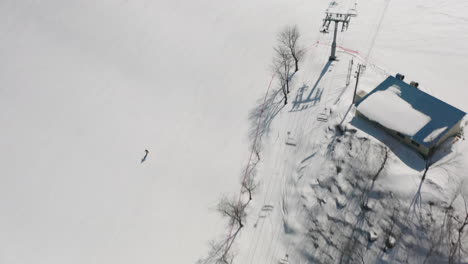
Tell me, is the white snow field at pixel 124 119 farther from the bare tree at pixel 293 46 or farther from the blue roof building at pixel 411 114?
the blue roof building at pixel 411 114

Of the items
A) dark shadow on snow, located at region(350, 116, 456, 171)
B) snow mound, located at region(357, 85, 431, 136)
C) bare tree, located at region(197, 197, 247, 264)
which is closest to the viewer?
dark shadow on snow, located at region(350, 116, 456, 171)

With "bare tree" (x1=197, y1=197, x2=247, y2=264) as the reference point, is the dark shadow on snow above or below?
above

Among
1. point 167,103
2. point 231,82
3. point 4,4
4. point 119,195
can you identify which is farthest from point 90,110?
point 4,4

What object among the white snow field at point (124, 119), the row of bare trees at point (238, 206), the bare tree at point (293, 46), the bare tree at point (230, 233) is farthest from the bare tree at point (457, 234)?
the bare tree at point (293, 46)

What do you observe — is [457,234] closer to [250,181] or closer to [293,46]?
[250,181]

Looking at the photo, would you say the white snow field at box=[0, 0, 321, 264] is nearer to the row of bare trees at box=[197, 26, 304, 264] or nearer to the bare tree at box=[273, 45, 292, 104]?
the row of bare trees at box=[197, 26, 304, 264]

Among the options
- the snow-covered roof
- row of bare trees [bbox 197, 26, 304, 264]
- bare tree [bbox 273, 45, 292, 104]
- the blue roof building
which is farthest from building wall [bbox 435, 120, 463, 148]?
row of bare trees [bbox 197, 26, 304, 264]

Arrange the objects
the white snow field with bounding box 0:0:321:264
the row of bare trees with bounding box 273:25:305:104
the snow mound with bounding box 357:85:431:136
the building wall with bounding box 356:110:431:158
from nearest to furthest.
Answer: the building wall with bounding box 356:110:431:158, the snow mound with bounding box 357:85:431:136, the white snow field with bounding box 0:0:321:264, the row of bare trees with bounding box 273:25:305:104
